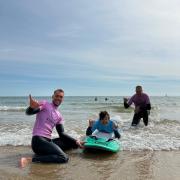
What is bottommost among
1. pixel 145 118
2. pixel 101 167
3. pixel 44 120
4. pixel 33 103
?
pixel 101 167

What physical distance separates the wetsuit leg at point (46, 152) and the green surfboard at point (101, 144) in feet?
3.29

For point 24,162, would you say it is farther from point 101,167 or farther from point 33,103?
point 101,167

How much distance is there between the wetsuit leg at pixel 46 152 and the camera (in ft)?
24.0

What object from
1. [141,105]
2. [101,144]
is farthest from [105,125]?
[141,105]

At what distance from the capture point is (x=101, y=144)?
27.5ft

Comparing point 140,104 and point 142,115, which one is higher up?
point 140,104

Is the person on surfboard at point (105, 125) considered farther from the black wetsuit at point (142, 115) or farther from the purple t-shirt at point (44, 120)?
the black wetsuit at point (142, 115)

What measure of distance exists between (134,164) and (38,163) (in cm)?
212

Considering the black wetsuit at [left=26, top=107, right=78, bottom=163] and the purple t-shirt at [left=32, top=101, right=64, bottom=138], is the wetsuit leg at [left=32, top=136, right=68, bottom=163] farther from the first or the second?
the purple t-shirt at [left=32, top=101, right=64, bottom=138]

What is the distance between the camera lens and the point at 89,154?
8.40 metres

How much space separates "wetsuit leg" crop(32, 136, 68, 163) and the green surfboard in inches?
39.5

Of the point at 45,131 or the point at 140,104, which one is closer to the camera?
the point at 45,131

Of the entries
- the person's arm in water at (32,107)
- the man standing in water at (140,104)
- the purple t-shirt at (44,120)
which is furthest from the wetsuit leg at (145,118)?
the person's arm in water at (32,107)

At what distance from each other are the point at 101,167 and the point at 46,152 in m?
1.33
